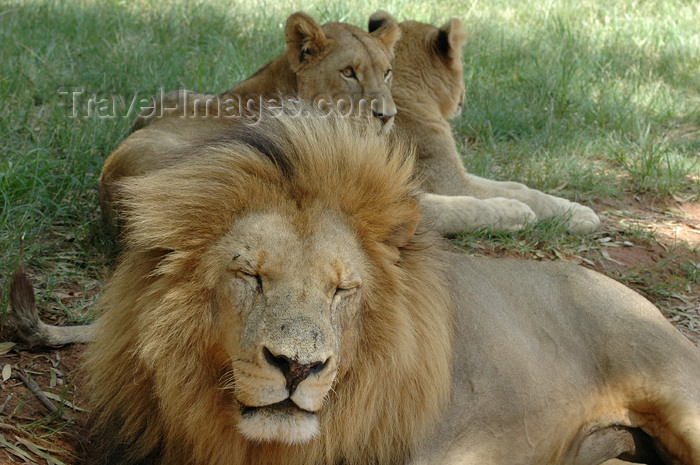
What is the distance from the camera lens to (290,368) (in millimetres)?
2039

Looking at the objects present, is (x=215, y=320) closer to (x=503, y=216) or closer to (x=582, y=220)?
(x=503, y=216)

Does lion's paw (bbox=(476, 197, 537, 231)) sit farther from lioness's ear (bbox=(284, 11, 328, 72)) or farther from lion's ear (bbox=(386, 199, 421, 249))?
lion's ear (bbox=(386, 199, 421, 249))

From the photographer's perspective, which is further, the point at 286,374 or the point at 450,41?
the point at 450,41

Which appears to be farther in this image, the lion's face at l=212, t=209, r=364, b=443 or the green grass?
the green grass

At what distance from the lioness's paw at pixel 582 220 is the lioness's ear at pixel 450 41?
49.8 inches

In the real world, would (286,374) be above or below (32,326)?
above

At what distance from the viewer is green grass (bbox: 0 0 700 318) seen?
4.43 meters

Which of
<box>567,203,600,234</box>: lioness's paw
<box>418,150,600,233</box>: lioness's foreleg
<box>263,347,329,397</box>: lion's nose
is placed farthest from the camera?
<box>418,150,600,233</box>: lioness's foreleg

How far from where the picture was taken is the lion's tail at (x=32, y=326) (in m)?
2.99

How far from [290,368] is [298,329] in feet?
0.31

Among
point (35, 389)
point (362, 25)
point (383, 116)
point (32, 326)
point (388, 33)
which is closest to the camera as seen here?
point (35, 389)

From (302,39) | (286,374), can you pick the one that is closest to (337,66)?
(302,39)

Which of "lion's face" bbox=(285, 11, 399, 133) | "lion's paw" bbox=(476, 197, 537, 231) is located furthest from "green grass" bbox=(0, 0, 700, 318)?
"lion's face" bbox=(285, 11, 399, 133)

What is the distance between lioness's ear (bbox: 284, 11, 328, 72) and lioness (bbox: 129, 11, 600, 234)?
0.15 meters
